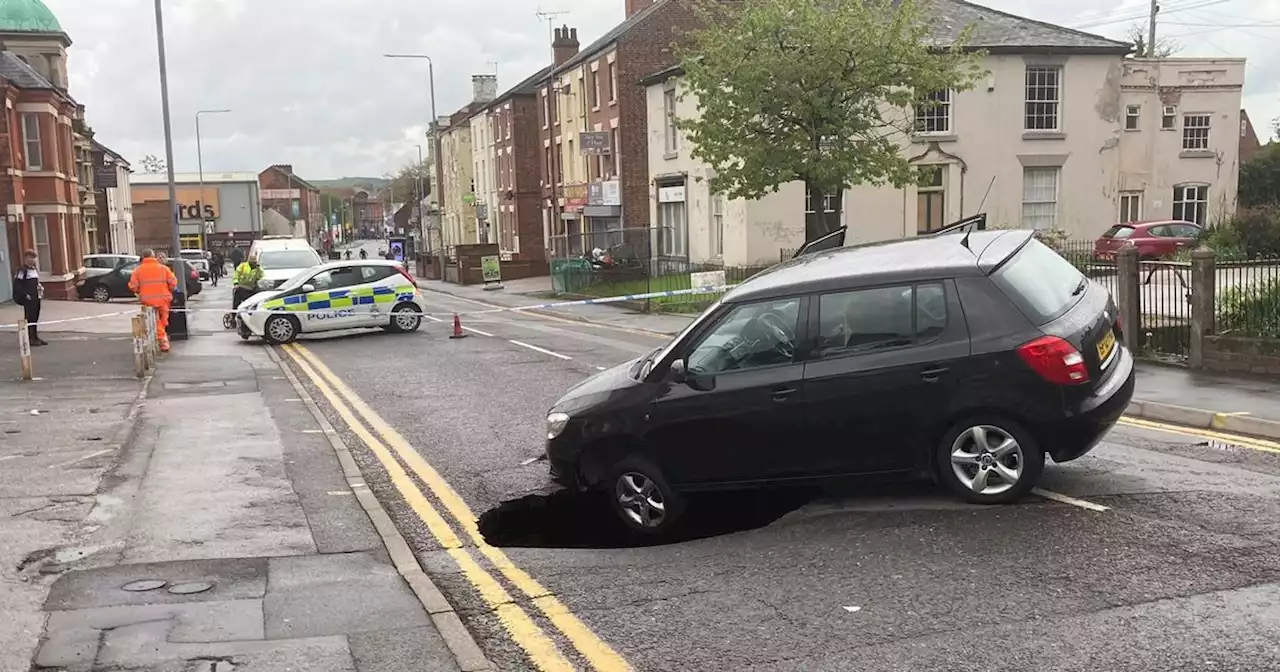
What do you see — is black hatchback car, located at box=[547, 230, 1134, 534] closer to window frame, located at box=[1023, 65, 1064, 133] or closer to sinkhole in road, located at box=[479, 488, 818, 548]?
sinkhole in road, located at box=[479, 488, 818, 548]

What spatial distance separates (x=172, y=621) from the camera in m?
5.18

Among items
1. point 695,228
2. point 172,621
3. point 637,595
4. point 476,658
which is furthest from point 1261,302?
point 695,228

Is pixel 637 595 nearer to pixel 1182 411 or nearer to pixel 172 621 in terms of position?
pixel 172 621

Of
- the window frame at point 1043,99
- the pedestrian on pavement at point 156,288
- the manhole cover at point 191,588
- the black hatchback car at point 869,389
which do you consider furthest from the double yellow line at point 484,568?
the window frame at point 1043,99

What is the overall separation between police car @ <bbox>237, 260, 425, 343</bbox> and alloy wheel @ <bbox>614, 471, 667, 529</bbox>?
15630mm

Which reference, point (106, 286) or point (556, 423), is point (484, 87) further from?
point (556, 423)

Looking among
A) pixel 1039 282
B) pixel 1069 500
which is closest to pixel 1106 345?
pixel 1039 282

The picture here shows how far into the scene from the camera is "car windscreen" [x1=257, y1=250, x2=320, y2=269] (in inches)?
1101

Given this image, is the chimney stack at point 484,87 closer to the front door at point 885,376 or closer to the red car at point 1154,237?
the red car at point 1154,237

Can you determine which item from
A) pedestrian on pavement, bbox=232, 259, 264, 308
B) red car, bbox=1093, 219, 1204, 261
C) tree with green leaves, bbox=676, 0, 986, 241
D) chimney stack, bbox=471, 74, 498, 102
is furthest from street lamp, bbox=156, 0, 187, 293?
chimney stack, bbox=471, 74, 498, 102

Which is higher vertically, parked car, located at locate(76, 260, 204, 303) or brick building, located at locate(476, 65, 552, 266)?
brick building, located at locate(476, 65, 552, 266)

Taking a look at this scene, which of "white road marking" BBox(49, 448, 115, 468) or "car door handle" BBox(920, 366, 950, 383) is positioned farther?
"white road marking" BBox(49, 448, 115, 468)

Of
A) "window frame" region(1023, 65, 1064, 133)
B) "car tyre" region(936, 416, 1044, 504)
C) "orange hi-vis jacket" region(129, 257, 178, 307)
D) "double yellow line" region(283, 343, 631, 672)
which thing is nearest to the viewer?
"double yellow line" region(283, 343, 631, 672)

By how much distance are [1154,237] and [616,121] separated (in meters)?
20.4
